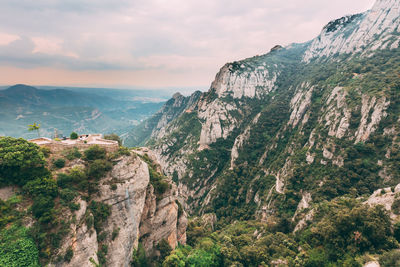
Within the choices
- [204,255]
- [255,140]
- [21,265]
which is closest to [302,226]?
[204,255]

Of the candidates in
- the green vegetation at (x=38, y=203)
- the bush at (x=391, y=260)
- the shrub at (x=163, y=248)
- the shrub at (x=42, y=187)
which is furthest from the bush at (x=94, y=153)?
the bush at (x=391, y=260)

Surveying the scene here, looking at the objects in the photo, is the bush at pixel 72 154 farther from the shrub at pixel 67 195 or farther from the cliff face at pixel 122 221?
the shrub at pixel 67 195

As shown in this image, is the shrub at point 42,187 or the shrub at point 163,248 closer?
the shrub at point 42,187

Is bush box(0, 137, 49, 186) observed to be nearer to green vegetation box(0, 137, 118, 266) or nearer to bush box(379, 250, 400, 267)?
green vegetation box(0, 137, 118, 266)

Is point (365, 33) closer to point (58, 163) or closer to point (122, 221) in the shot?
point (122, 221)

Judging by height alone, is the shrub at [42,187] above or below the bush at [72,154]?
below

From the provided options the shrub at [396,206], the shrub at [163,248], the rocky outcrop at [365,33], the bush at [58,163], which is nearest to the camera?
the bush at [58,163]

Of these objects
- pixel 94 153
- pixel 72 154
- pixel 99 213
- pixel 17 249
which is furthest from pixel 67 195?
pixel 94 153
